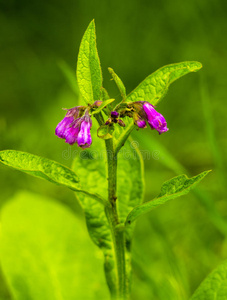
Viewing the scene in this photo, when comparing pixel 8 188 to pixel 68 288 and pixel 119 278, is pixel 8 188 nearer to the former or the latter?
pixel 68 288

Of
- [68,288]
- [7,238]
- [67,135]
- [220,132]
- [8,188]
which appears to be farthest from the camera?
[220,132]

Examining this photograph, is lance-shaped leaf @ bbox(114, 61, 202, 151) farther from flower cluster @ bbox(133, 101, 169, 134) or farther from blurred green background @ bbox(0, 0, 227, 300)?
blurred green background @ bbox(0, 0, 227, 300)

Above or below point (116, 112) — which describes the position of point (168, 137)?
above

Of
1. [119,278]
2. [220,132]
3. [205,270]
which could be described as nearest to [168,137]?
[220,132]

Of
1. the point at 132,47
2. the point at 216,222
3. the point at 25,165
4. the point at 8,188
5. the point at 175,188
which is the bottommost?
the point at 216,222

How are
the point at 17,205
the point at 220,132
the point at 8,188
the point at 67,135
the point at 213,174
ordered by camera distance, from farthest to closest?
the point at 220,132 < the point at 213,174 < the point at 8,188 < the point at 17,205 < the point at 67,135

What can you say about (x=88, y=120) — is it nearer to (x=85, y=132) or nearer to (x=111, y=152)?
(x=85, y=132)

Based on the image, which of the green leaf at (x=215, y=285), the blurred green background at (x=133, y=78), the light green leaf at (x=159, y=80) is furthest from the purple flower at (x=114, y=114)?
the blurred green background at (x=133, y=78)
